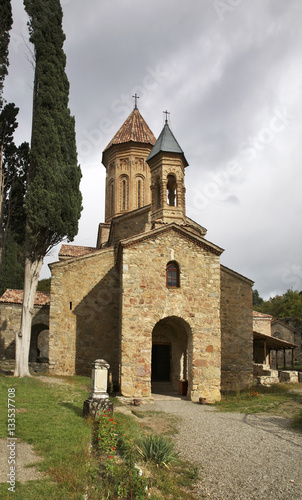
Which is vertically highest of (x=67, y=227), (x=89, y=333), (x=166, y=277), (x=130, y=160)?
(x=130, y=160)

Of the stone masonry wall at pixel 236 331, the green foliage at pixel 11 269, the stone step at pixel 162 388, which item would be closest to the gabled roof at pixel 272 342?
the stone masonry wall at pixel 236 331

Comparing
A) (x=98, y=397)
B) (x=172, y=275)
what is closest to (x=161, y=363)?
(x=172, y=275)

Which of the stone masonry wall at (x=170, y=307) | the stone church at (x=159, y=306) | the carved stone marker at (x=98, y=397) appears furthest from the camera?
the stone church at (x=159, y=306)

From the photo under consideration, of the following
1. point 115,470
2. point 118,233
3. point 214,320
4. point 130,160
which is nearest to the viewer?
point 115,470

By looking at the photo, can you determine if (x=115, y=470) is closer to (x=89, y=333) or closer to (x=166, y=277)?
(x=166, y=277)

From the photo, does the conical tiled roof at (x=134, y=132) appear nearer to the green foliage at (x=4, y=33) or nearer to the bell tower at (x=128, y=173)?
the bell tower at (x=128, y=173)

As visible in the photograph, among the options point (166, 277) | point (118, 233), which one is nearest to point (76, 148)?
point (118, 233)

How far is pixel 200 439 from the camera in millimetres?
7789

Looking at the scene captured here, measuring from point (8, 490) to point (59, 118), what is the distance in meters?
12.2

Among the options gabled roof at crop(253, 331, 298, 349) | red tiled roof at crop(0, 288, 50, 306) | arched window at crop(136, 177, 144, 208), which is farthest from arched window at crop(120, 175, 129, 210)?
gabled roof at crop(253, 331, 298, 349)

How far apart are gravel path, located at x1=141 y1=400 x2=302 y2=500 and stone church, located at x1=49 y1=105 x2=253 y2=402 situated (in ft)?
8.54

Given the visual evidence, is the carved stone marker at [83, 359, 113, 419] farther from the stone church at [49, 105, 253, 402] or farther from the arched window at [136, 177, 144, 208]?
the arched window at [136, 177, 144, 208]

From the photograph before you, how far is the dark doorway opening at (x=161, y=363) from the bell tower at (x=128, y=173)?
8.46 m

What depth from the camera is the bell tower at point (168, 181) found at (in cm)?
1552
